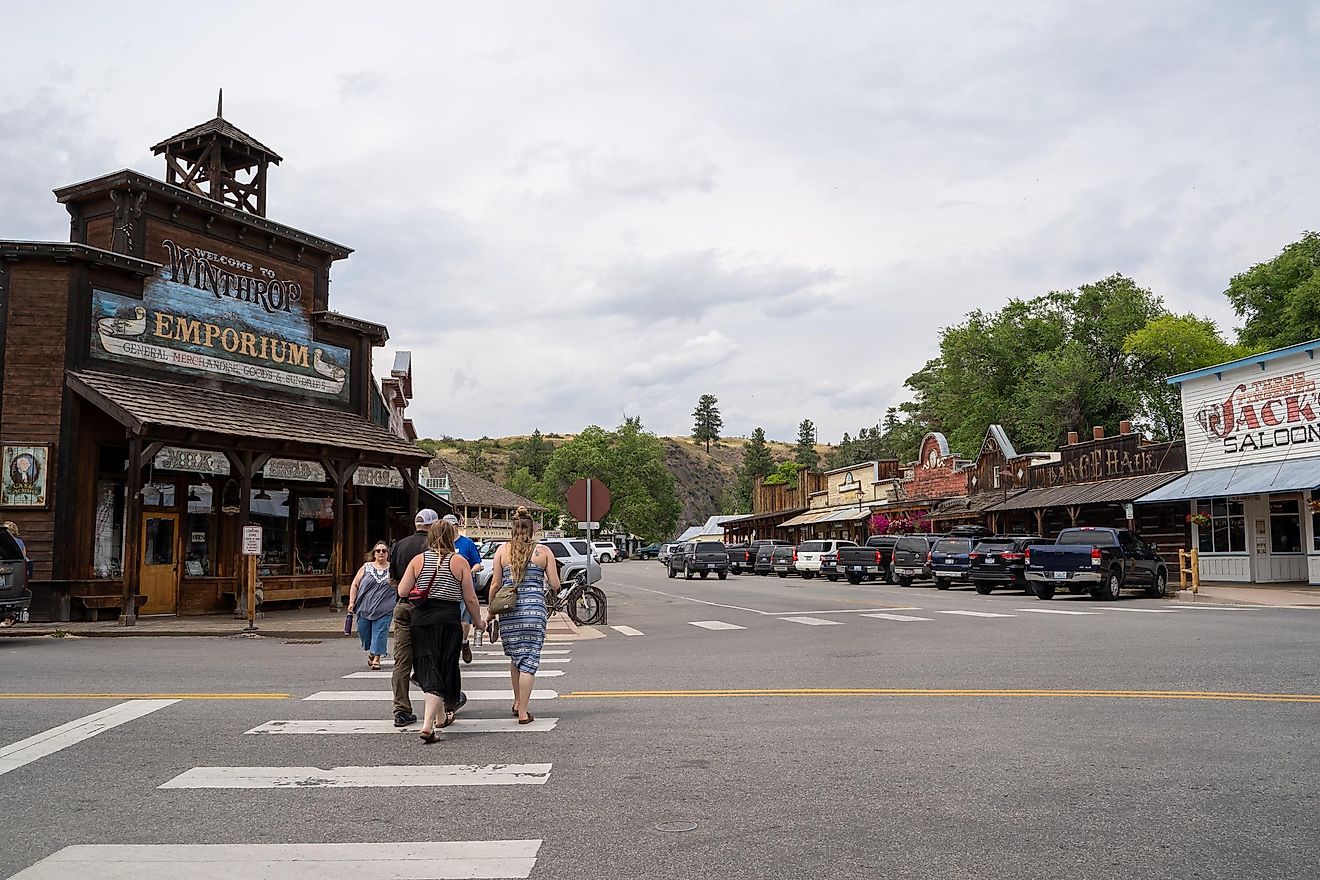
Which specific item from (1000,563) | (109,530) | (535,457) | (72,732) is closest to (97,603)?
(109,530)

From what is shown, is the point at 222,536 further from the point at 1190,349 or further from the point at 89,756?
the point at 1190,349

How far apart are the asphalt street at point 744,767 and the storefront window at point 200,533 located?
25.6 ft

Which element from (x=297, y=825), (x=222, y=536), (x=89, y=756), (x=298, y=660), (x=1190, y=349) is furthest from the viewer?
(x=1190, y=349)

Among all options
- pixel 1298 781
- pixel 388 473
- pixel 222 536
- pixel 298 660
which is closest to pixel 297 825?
pixel 1298 781

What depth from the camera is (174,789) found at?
6.42 meters

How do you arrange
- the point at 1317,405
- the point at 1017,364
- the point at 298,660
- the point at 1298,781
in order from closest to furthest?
the point at 1298,781
the point at 298,660
the point at 1317,405
the point at 1017,364

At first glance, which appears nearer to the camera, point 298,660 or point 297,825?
point 297,825

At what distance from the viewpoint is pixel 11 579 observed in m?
15.6

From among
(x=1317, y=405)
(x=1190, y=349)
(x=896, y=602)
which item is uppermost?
(x=1190, y=349)

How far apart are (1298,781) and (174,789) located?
6898mm

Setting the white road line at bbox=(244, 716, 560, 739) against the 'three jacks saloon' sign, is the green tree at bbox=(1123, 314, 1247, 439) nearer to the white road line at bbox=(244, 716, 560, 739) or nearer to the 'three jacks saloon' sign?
the 'three jacks saloon' sign

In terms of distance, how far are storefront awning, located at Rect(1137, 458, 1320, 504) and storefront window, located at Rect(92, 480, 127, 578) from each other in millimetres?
27016

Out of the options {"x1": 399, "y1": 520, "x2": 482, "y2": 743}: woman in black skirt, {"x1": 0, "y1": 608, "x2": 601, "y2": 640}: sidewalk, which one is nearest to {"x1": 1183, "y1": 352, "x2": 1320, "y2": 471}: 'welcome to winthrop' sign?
{"x1": 0, "y1": 608, "x2": 601, "y2": 640}: sidewalk

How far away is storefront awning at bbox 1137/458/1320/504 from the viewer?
27.1 metres
